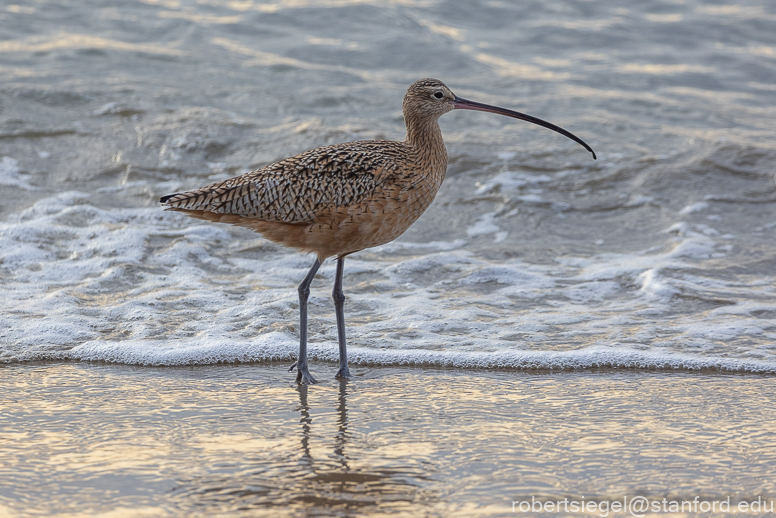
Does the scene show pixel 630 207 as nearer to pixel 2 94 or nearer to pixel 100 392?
pixel 100 392

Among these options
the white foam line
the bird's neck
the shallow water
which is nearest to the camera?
the shallow water

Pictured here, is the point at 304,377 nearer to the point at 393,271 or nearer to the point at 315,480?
the point at 315,480

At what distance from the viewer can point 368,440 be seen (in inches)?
145

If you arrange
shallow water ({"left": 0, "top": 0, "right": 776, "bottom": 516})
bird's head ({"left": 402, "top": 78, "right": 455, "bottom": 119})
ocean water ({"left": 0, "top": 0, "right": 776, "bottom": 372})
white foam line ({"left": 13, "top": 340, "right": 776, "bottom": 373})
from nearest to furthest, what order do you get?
shallow water ({"left": 0, "top": 0, "right": 776, "bottom": 516}) < white foam line ({"left": 13, "top": 340, "right": 776, "bottom": 373}) < bird's head ({"left": 402, "top": 78, "right": 455, "bottom": 119}) < ocean water ({"left": 0, "top": 0, "right": 776, "bottom": 372})

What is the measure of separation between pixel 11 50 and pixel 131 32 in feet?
5.77

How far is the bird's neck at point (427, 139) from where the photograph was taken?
198 inches

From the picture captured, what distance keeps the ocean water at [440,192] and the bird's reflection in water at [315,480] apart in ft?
4.49

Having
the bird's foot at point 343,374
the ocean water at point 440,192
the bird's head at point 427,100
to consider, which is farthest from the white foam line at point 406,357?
the bird's head at point 427,100

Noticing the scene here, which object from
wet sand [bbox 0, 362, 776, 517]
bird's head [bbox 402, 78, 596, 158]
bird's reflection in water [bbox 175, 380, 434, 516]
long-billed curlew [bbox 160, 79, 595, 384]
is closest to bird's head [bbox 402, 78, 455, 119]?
bird's head [bbox 402, 78, 596, 158]

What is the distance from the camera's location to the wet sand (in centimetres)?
313

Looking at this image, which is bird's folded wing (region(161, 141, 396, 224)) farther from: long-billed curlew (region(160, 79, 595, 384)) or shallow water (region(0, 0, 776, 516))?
shallow water (region(0, 0, 776, 516))

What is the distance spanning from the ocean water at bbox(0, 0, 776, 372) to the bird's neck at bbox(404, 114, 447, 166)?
109cm

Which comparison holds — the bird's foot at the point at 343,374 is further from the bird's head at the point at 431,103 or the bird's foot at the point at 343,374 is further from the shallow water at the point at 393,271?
the bird's head at the point at 431,103

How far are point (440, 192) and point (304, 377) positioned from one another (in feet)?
14.1
